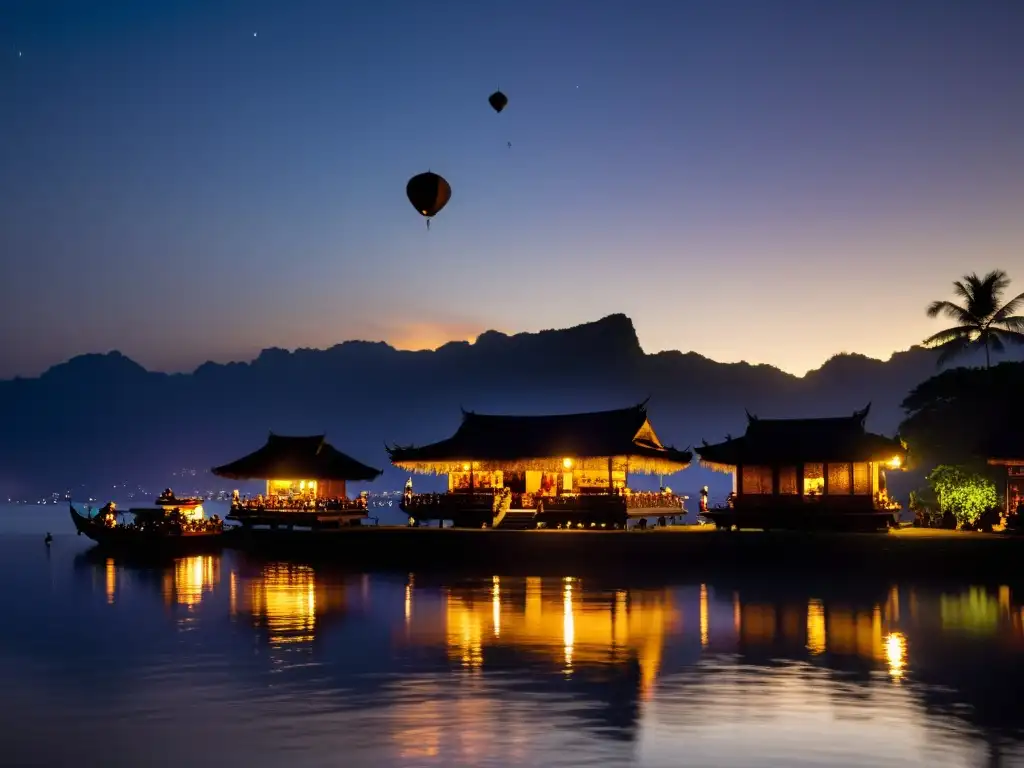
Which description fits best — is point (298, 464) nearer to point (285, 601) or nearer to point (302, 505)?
point (302, 505)

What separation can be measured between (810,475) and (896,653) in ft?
76.3

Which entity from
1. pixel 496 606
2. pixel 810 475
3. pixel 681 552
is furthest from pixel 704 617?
pixel 810 475

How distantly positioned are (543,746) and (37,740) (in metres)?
7.49

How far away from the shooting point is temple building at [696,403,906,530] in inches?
1827

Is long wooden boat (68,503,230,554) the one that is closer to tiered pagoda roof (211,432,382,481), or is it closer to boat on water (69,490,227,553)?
boat on water (69,490,227,553)

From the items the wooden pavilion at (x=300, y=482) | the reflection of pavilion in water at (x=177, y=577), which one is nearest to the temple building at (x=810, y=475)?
the wooden pavilion at (x=300, y=482)

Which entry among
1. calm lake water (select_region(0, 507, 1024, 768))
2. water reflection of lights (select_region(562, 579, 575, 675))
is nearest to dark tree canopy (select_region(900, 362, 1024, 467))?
calm lake water (select_region(0, 507, 1024, 768))

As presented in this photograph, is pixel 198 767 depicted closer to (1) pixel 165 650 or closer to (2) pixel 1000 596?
(1) pixel 165 650

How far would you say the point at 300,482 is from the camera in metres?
61.1

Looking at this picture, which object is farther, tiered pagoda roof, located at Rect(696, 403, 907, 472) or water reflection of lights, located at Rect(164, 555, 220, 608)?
tiered pagoda roof, located at Rect(696, 403, 907, 472)

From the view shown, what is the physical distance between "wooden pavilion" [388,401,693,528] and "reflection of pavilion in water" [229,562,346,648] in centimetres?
923

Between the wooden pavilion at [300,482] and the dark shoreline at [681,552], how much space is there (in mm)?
6830

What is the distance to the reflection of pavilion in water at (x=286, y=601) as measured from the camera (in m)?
28.8

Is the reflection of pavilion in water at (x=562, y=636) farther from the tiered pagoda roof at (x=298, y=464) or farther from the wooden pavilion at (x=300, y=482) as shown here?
the tiered pagoda roof at (x=298, y=464)
